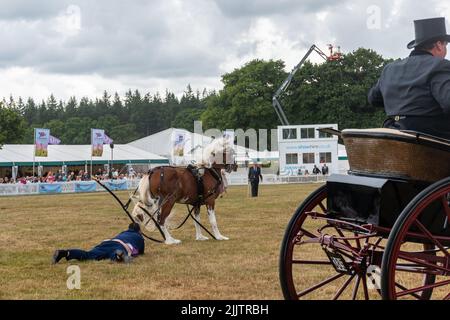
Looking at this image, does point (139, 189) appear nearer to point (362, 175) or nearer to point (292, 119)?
point (362, 175)

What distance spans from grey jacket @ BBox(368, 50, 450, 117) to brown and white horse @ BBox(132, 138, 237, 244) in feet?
23.3

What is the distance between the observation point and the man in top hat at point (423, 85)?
363cm

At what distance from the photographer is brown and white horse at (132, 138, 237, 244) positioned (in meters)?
10.8

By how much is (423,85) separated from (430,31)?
0.44 metres

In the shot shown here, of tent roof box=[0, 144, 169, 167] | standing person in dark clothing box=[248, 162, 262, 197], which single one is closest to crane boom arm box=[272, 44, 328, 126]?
tent roof box=[0, 144, 169, 167]

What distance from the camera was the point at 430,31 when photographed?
153 inches

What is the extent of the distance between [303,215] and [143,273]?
3587 mm

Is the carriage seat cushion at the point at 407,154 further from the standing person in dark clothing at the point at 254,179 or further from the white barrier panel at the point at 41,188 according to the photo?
the white barrier panel at the point at 41,188

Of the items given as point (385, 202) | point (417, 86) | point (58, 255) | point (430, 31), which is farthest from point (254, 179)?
point (385, 202)

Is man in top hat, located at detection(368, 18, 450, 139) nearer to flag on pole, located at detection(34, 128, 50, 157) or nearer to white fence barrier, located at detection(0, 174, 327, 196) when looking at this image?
white fence barrier, located at detection(0, 174, 327, 196)

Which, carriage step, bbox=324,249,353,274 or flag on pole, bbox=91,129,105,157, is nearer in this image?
carriage step, bbox=324,249,353,274

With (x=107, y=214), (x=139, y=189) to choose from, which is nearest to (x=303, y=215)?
(x=139, y=189)

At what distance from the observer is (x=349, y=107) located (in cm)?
6631

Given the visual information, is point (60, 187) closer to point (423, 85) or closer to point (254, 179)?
point (254, 179)
